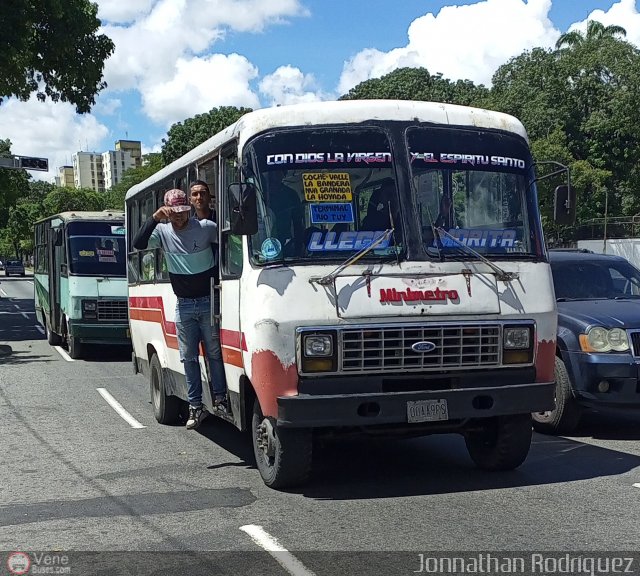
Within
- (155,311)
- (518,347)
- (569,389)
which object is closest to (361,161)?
(518,347)

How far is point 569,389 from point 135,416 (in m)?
5.01

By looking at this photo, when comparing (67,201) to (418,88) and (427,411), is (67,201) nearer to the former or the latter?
(418,88)

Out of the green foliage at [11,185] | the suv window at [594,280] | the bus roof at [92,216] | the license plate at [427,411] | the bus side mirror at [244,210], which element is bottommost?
the license plate at [427,411]

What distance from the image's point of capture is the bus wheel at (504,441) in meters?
7.21

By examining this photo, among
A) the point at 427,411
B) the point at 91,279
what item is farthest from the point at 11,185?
the point at 427,411

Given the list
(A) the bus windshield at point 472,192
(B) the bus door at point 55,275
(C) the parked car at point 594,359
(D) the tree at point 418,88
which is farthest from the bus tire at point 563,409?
(D) the tree at point 418,88

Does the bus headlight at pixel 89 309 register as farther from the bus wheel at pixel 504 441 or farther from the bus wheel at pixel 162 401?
the bus wheel at pixel 504 441

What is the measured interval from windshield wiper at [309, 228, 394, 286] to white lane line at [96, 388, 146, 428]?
4441 millimetres

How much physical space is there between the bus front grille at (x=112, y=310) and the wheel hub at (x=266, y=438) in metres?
11.1

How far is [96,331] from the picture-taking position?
688 inches

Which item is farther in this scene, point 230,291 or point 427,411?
point 230,291

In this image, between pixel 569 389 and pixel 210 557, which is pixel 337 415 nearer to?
pixel 210 557

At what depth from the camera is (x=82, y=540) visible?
574 centimetres

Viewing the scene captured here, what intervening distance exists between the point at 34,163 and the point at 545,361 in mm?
17700
